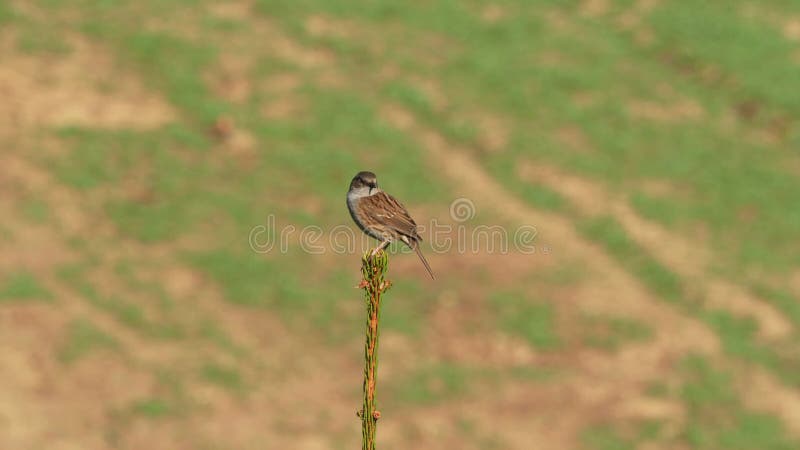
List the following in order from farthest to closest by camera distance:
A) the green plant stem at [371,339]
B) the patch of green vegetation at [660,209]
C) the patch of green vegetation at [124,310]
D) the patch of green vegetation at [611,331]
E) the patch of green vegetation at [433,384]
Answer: the patch of green vegetation at [660,209]
the patch of green vegetation at [611,331]
the patch of green vegetation at [124,310]
the patch of green vegetation at [433,384]
the green plant stem at [371,339]

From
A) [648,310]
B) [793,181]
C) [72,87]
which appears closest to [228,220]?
[72,87]

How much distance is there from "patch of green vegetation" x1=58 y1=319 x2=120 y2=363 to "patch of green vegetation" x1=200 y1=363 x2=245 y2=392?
2.56 m

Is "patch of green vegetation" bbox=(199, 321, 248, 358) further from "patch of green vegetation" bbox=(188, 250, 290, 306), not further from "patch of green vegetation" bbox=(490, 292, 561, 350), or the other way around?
"patch of green vegetation" bbox=(490, 292, 561, 350)

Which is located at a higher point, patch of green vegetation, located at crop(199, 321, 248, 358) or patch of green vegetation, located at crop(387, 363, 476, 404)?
patch of green vegetation, located at crop(199, 321, 248, 358)

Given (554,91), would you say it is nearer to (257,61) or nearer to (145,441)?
(257,61)

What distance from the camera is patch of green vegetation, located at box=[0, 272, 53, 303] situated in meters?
33.2

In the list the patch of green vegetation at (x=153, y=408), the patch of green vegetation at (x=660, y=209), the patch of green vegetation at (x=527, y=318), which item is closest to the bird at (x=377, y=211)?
the patch of green vegetation at (x=153, y=408)

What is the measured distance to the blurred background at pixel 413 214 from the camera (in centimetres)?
3103

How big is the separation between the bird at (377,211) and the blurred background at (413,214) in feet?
44.1

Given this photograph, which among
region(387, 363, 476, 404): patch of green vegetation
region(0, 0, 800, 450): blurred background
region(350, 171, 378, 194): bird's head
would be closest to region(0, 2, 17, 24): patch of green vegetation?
region(0, 0, 800, 450): blurred background

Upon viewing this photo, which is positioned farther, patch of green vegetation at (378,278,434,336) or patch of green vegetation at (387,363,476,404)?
patch of green vegetation at (378,278,434,336)

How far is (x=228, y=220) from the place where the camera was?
37875 millimetres

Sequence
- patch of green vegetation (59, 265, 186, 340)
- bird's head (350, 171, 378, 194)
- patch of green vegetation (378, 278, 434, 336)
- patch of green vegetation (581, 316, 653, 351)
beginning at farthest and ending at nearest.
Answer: patch of green vegetation (581, 316, 653, 351)
patch of green vegetation (378, 278, 434, 336)
patch of green vegetation (59, 265, 186, 340)
bird's head (350, 171, 378, 194)

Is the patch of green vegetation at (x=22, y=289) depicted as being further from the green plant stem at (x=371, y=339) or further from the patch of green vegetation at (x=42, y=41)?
the green plant stem at (x=371, y=339)
